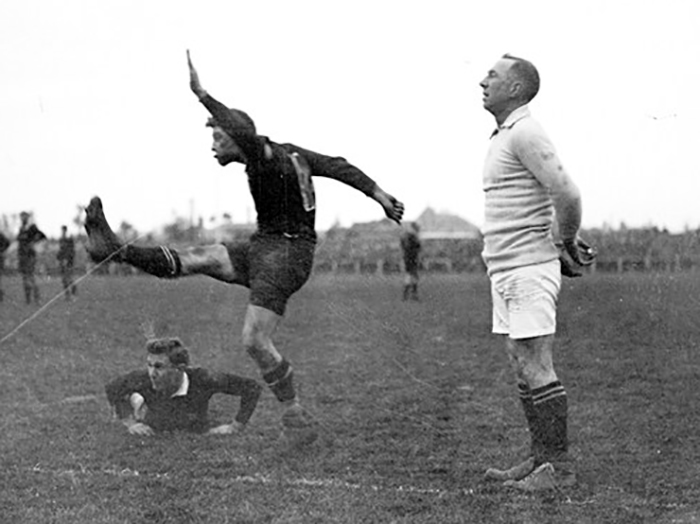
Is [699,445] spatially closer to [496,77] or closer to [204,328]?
[496,77]

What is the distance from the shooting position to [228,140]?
15.1 ft

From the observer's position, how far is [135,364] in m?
8.55

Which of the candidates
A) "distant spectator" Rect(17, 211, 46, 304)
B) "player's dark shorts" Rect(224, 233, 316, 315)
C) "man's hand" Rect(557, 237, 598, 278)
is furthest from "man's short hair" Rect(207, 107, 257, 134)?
"distant spectator" Rect(17, 211, 46, 304)

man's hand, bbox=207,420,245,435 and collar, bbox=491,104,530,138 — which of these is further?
man's hand, bbox=207,420,245,435

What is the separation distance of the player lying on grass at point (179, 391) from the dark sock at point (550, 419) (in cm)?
182

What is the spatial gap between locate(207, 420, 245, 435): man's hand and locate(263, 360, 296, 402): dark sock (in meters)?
0.58

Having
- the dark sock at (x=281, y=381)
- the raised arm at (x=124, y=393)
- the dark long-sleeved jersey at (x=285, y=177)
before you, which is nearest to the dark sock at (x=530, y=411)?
the dark long-sleeved jersey at (x=285, y=177)

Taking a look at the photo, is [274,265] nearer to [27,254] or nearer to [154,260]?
[154,260]

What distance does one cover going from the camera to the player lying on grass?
5680mm

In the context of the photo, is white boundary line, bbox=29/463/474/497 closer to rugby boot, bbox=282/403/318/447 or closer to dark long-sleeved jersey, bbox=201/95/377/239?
rugby boot, bbox=282/403/318/447

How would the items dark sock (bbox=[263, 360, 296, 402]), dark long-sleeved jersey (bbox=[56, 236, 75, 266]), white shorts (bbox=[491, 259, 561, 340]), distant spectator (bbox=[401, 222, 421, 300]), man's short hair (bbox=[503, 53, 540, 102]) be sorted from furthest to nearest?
distant spectator (bbox=[401, 222, 421, 300]) → dark long-sleeved jersey (bbox=[56, 236, 75, 266]) → dark sock (bbox=[263, 360, 296, 402]) → man's short hair (bbox=[503, 53, 540, 102]) → white shorts (bbox=[491, 259, 561, 340])

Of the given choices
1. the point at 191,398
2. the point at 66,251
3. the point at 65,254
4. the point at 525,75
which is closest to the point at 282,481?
the point at 191,398

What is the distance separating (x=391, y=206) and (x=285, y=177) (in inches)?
19.3

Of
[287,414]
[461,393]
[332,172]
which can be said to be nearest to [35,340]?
[461,393]
